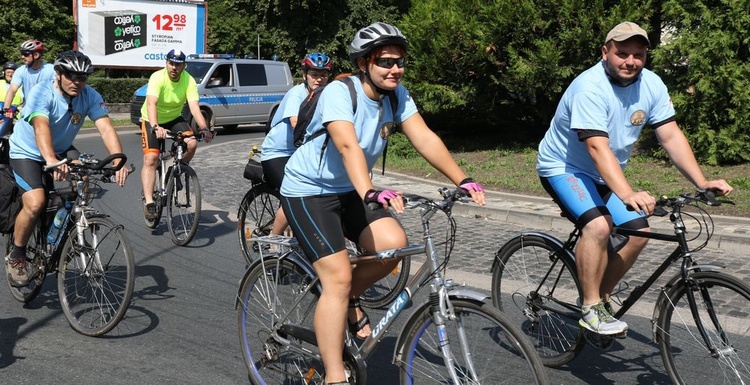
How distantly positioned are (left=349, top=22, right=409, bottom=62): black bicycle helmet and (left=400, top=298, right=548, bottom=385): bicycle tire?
3.79 ft

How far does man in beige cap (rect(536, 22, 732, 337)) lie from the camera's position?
171 inches

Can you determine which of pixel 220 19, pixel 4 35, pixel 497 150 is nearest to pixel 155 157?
pixel 497 150

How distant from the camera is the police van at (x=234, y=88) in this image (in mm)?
21953

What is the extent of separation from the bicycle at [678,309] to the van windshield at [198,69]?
1811cm

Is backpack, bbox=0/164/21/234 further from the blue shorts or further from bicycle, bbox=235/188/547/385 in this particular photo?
the blue shorts

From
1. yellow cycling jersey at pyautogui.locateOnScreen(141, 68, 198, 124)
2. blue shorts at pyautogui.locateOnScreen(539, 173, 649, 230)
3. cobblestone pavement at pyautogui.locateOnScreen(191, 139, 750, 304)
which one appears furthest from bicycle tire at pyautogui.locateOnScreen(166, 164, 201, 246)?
blue shorts at pyautogui.locateOnScreen(539, 173, 649, 230)

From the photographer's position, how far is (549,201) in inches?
407

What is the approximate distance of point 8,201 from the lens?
19.6ft

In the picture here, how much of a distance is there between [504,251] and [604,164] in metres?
1.16

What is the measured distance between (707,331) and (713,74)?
332 inches

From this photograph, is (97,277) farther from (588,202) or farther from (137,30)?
(137,30)

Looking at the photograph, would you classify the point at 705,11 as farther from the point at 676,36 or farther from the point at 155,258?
the point at 155,258

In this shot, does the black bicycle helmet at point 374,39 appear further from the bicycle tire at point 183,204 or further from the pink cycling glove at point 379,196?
the bicycle tire at point 183,204

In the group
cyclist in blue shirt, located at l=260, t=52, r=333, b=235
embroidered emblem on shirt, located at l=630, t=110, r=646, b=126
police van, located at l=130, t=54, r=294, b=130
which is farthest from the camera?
police van, located at l=130, t=54, r=294, b=130
